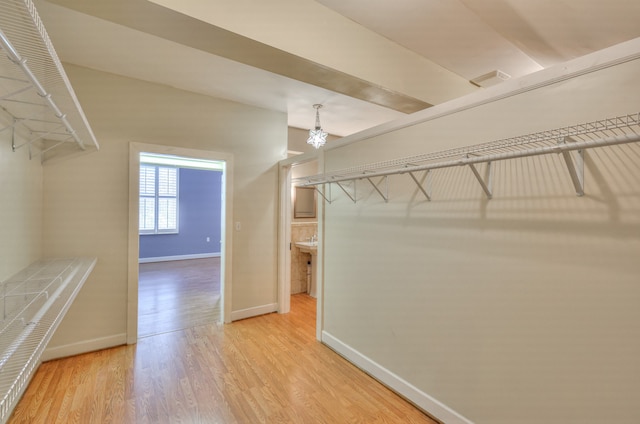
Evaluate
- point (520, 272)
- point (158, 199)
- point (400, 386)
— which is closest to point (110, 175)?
point (400, 386)

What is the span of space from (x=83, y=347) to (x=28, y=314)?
196 cm

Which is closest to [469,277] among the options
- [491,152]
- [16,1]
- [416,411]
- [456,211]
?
[456,211]

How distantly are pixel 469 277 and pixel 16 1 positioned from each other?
2190 mm

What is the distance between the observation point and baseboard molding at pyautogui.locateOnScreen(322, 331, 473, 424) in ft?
5.96

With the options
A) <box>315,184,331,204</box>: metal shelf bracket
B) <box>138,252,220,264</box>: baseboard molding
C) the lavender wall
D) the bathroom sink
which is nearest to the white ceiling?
<box>315,184,331,204</box>: metal shelf bracket

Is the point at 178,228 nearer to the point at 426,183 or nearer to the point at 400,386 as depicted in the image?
the point at 400,386

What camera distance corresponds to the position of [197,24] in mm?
1416

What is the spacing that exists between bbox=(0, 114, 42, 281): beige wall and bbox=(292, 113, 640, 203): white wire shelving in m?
2.11

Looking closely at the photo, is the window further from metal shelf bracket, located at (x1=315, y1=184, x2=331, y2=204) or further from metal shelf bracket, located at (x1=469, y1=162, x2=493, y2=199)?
metal shelf bracket, located at (x1=469, y1=162, x2=493, y2=199)

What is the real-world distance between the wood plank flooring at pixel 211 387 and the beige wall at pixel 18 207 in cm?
99

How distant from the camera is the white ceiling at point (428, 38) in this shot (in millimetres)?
1787

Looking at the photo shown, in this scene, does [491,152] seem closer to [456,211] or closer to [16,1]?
[456,211]

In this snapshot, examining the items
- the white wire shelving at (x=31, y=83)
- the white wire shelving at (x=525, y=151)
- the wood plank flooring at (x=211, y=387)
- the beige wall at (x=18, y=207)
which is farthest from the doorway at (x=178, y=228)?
the white wire shelving at (x=525, y=151)

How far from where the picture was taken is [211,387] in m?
2.22
